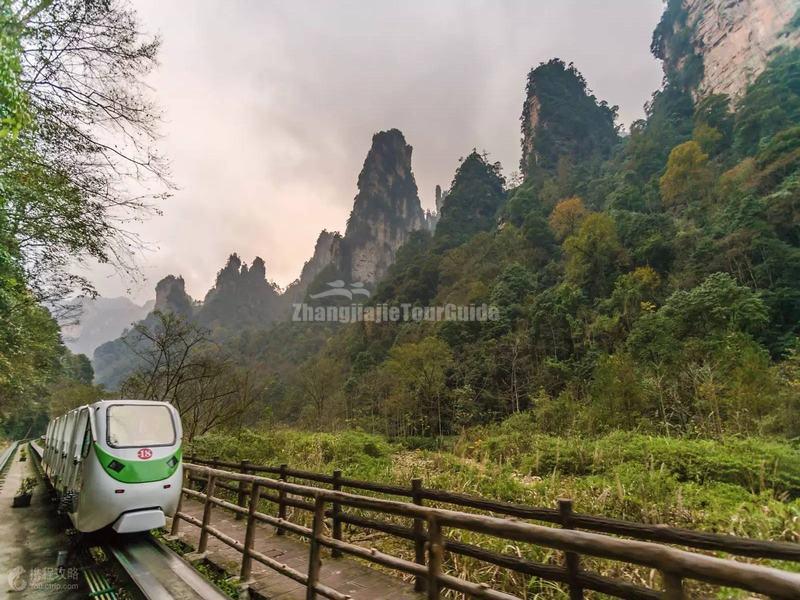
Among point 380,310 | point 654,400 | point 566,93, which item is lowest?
point 654,400

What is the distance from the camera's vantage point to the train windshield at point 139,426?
17.1 ft

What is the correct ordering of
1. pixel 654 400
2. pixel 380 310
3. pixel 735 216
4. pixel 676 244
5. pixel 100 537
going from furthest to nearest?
pixel 380 310, pixel 676 244, pixel 735 216, pixel 654 400, pixel 100 537

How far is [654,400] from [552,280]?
84.4ft

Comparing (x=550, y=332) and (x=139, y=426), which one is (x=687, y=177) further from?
(x=139, y=426)

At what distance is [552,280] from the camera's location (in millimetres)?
37688

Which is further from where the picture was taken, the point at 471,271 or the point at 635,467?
the point at 471,271

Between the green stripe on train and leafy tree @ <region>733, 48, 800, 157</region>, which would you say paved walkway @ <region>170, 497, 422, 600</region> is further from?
leafy tree @ <region>733, 48, 800, 157</region>

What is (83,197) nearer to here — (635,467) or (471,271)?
(635,467)

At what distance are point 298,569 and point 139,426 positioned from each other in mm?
2956

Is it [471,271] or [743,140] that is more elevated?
[743,140]

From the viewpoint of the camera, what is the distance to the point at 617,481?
16.3 ft

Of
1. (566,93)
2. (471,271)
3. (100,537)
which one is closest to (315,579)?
(100,537)

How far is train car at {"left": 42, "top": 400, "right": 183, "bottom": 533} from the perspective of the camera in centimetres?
486

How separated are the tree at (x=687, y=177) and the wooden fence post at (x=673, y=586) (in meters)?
40.7
